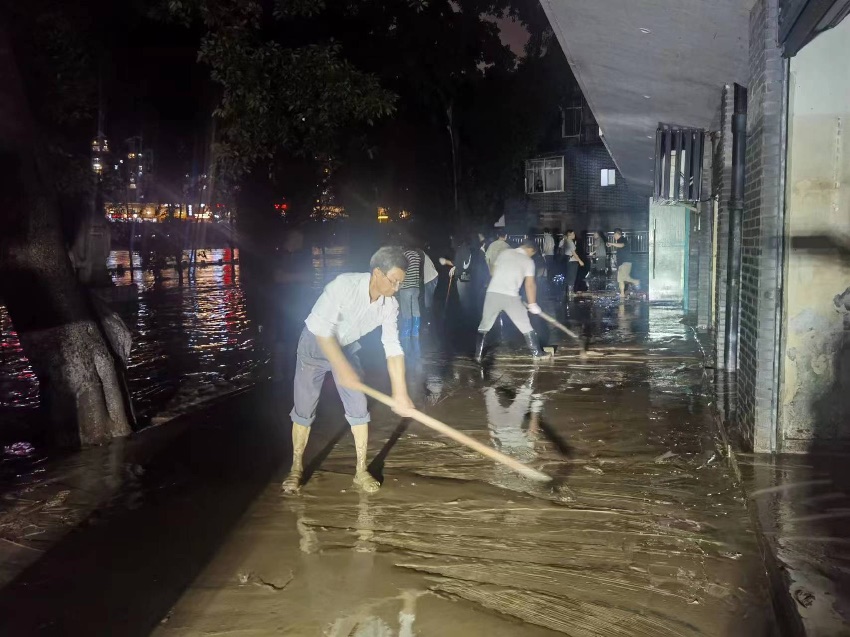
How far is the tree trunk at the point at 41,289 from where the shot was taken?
6.90m

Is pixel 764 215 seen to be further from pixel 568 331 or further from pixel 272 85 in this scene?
pixel 272 85

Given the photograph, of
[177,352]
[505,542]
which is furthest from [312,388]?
[177,352]

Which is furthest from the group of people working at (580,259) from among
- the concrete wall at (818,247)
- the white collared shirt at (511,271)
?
the concrete wall at (818,247)

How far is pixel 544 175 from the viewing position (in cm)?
3812

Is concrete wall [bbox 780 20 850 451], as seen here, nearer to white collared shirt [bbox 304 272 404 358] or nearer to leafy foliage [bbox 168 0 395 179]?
white collared shirt [bbox 304 272 404 358]

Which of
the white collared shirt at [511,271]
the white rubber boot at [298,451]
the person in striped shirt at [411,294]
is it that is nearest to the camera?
the white rubber boot at [298,451]

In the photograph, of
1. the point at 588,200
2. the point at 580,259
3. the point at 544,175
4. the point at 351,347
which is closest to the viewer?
the point at 351,347

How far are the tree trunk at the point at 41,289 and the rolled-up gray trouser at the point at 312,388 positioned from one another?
2.39 meters

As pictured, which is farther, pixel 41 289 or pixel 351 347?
pixel 41 289

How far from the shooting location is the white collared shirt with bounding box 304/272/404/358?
5.39 meters

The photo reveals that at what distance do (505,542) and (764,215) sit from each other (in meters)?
3.12

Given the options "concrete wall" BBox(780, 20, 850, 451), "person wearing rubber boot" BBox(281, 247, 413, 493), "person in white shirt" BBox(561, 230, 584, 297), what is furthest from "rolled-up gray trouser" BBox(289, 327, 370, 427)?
"person in white shirt" BBox(561, 230, 584, 297)

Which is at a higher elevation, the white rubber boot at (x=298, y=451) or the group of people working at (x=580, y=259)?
the group of people working at (x=580, y=259)

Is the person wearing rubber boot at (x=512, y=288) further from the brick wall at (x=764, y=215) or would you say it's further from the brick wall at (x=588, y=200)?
the brick wall at (x=588, y=200)
